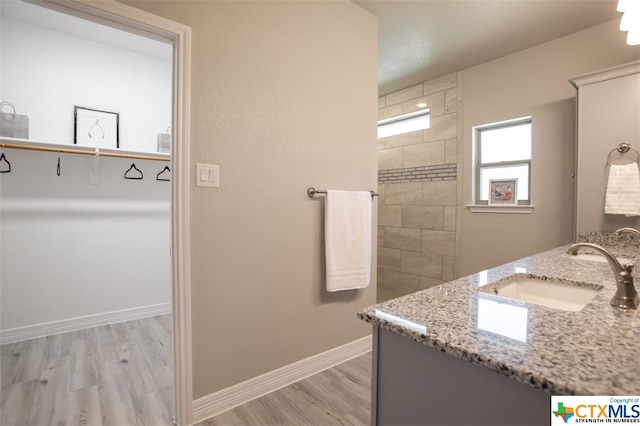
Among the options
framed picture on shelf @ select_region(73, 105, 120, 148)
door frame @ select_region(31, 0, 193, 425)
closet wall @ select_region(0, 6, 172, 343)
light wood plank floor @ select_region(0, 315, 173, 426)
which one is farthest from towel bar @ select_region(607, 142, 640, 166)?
framed picture on shelf @ select_region(73, 105, 120, 148)

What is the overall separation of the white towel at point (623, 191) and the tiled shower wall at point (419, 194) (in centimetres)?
124

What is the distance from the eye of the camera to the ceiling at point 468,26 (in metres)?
2.02

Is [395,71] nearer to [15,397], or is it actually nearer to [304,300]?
[304,300]

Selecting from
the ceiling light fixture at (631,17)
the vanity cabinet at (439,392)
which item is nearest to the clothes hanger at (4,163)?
the vanity cabinet at (439,392)

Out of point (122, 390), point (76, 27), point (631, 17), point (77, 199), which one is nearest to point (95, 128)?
point (77, 199)

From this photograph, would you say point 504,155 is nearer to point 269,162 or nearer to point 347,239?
point 347,239

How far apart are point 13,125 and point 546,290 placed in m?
3.36

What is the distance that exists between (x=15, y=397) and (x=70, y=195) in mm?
1490

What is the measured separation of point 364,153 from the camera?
2.15 meters

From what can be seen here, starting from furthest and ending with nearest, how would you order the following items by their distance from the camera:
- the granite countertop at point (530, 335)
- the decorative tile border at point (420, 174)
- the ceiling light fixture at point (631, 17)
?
the decorative tile border at point (420, 174) < the ceiling light fixture at point (631, 17) < the granite countertop at point (530, 335)

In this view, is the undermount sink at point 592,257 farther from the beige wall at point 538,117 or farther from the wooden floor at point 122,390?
the wooden floor at point 122,390

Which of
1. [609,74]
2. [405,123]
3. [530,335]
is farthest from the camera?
[405,123]

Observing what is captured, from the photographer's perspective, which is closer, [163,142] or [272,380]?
[272,380]

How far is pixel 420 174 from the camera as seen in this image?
3.32 meters
